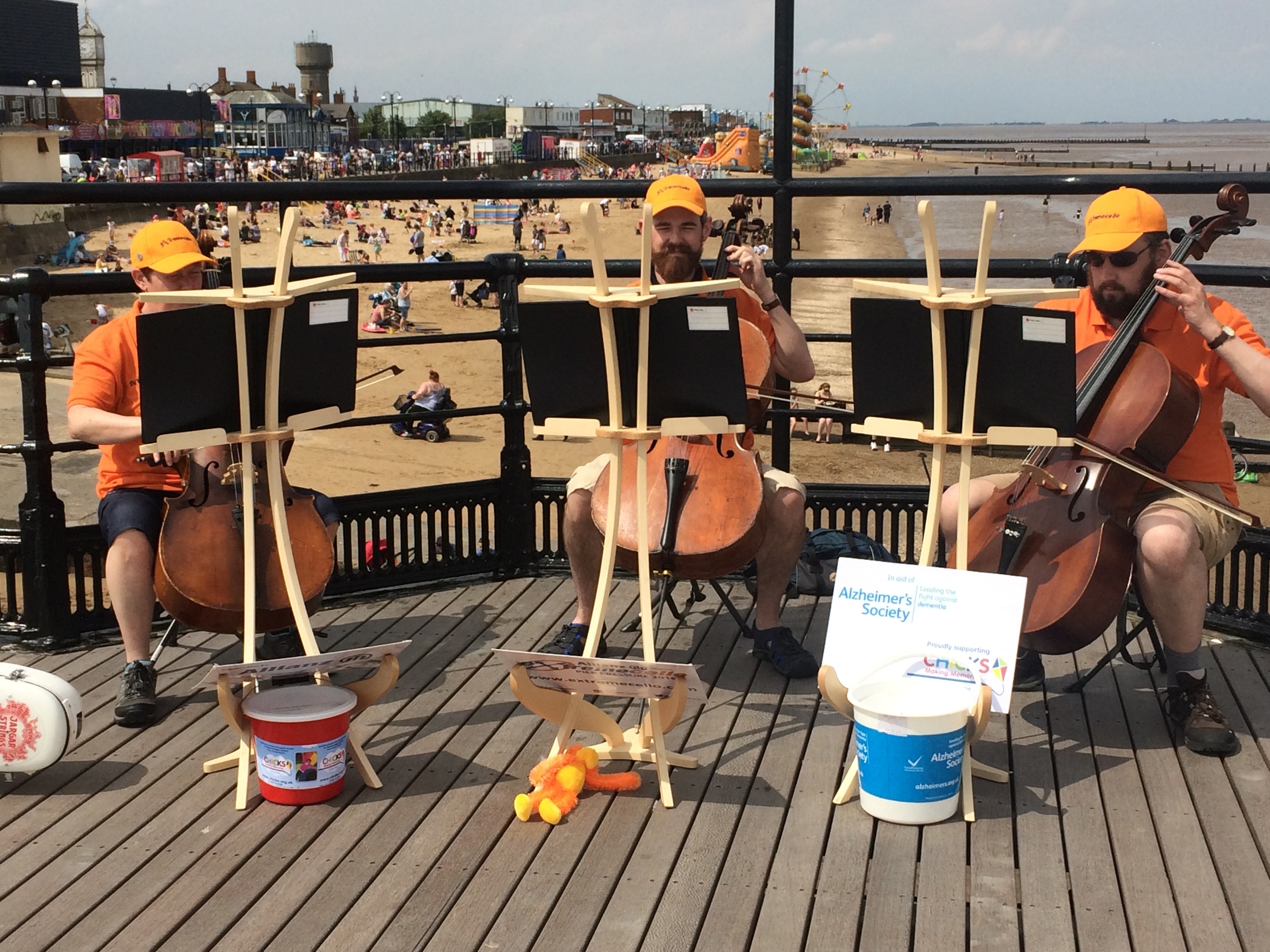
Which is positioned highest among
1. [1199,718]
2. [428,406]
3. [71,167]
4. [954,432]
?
[71,167]

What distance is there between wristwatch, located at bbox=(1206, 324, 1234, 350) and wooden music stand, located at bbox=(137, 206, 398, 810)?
2.12 metres

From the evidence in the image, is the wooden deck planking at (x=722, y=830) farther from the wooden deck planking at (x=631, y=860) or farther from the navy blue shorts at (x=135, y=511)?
the navy blue shorts at (x=135, y=511)

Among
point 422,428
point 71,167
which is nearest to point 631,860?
point 422,428

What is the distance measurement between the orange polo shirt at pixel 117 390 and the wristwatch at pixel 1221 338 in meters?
2.74

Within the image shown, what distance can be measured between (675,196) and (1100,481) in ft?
4.40

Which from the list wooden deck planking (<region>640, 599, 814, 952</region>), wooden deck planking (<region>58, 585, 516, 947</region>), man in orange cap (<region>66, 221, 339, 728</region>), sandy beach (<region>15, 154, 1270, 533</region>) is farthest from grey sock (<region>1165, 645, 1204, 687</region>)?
man in orange cap (<region>66, 221, 339, 728</region>)

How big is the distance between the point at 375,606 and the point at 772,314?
1733 mm

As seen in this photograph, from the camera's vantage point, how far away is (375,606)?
4.53 m

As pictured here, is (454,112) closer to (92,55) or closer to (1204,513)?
(92,55)

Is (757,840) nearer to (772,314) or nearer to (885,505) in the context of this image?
(772,314)

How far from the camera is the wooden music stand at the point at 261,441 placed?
305 centimetres

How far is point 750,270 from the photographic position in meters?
3.61

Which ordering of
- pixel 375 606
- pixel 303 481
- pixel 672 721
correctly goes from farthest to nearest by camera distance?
pixel 303 481, pixel 375 606, pixel 672 721

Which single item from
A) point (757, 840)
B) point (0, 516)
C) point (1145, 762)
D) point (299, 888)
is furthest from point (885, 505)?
point (0, 516)
